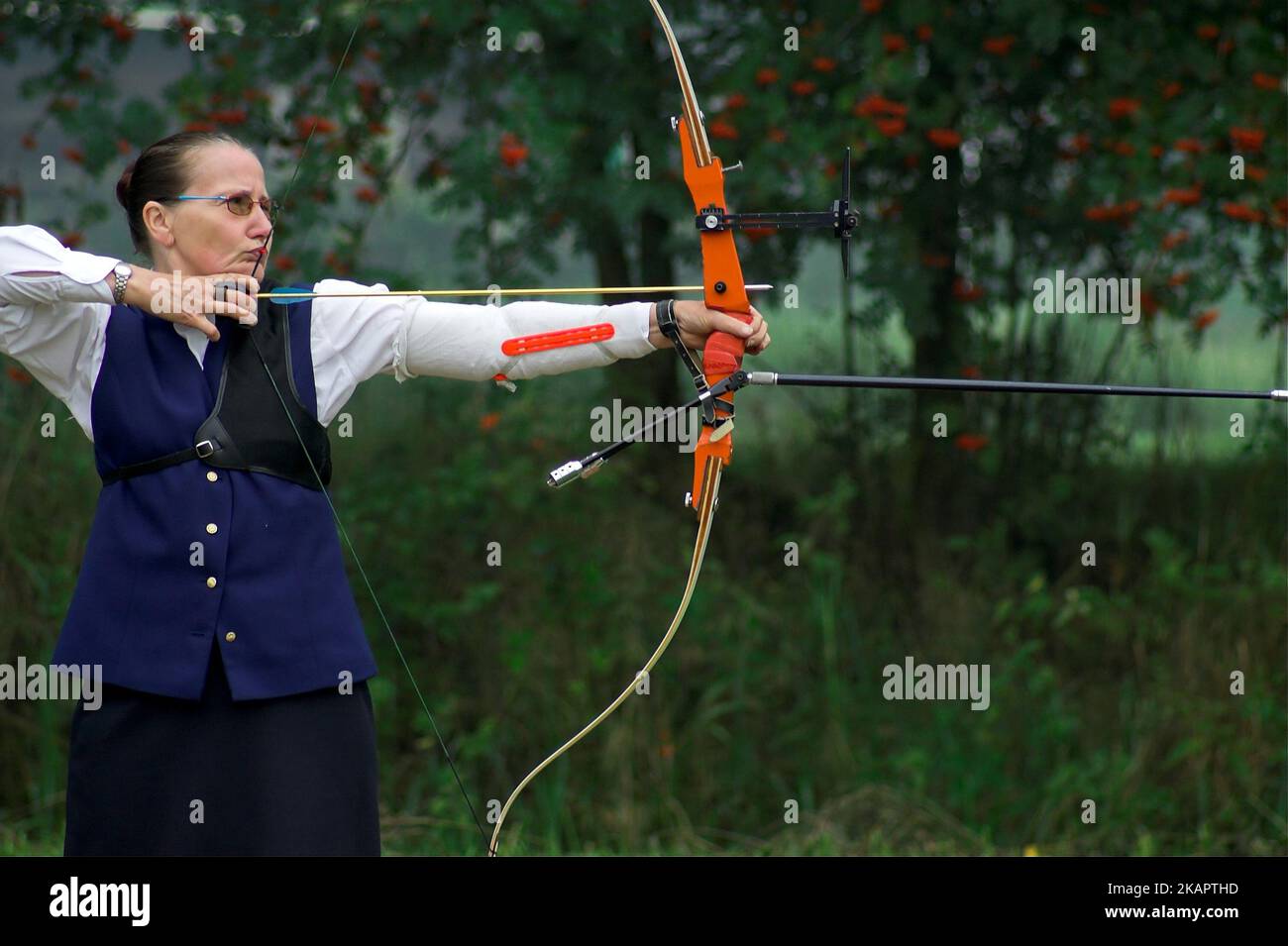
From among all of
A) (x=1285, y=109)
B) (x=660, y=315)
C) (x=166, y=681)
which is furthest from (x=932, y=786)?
(x=166, y=681)

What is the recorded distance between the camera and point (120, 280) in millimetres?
1860

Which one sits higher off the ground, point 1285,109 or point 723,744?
point 1285,109

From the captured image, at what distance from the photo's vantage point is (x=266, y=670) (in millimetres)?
1875

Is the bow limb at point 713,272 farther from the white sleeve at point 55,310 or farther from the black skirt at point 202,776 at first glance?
the white sleeve at point 55,310

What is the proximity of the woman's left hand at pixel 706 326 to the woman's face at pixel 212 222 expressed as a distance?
1.86ft

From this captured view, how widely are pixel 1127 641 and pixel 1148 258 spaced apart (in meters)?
1.10

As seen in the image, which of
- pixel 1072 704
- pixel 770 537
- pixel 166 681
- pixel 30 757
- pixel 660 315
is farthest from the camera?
pixel 770 537

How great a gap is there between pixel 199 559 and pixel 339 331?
1.17 ft

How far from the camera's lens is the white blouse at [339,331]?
185 cm

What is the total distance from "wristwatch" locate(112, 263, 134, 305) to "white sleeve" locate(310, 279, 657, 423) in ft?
0.80

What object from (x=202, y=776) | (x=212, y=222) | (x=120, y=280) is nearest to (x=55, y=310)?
(x=120, y=280)

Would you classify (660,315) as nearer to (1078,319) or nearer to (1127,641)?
(1127,641)

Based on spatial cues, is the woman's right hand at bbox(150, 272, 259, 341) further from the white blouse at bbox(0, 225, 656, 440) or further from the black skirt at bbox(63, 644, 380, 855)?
the black skirt at bbox(63, 644, 380, 855)

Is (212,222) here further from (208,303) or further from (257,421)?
(257,421)
